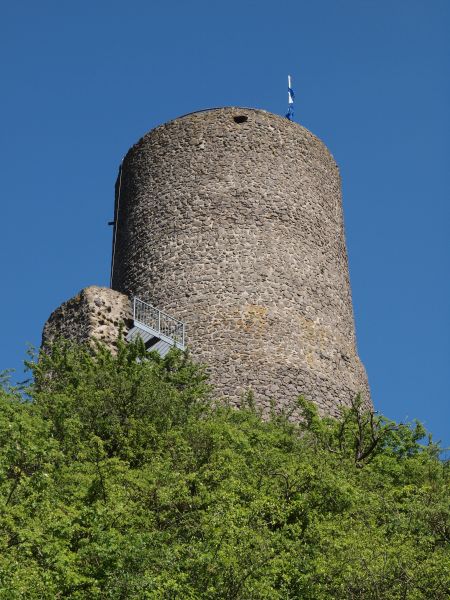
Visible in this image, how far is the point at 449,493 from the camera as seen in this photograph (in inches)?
587

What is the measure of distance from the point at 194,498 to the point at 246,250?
30.0ft

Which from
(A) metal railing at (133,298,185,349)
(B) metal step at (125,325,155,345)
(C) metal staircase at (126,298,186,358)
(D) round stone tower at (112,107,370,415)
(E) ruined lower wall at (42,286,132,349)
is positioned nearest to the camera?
(E) ruined lower wall at (42,286,132,349)

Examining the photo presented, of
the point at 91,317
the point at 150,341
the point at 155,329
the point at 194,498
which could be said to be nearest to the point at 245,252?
the point at 155,329

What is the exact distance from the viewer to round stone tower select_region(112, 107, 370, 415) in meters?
20.0

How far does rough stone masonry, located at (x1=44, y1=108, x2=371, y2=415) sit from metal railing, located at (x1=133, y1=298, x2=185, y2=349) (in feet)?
0.62

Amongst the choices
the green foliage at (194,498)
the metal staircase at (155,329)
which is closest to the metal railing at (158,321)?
the metal staircase at (155,329)

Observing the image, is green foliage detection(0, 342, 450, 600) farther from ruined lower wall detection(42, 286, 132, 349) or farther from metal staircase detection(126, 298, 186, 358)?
metal staircase detection(126, 298, 186, 358)

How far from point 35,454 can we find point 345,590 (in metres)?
3.78

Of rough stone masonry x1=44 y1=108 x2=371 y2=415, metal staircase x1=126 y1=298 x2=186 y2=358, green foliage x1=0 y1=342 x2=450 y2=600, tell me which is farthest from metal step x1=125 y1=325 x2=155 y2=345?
green foliage x1=0 y1=342 x2=450 y2=600

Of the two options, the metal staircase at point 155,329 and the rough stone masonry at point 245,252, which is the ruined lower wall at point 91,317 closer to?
the rough stone masonry at point 245,252

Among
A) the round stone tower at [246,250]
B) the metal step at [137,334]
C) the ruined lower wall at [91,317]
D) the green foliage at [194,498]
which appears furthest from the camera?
the round stone tower at [246,250]

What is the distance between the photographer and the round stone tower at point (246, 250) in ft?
65.7

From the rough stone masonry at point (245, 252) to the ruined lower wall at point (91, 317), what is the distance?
0.07 m

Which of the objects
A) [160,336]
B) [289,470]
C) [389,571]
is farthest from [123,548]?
[160,336]
